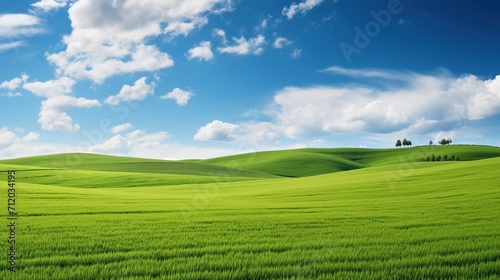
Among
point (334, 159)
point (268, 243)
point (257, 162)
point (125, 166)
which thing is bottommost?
point (125, 166)

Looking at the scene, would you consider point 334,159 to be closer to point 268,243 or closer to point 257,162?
point 257,162

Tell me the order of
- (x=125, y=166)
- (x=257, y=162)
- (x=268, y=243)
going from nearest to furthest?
1. (x=268, y=243)
2. (x=125, y=166)
3. (x=257, y=162)

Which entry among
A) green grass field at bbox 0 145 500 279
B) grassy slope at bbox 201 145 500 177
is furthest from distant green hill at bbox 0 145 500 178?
green grass field at bbox 0 145 500 279

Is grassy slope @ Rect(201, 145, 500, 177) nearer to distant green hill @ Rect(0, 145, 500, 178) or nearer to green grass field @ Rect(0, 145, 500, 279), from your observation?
distant green hill @ Rect(0, 145, 500, 178)

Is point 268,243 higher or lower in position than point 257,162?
higher

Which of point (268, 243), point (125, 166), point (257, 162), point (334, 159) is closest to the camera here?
point (268, 243)

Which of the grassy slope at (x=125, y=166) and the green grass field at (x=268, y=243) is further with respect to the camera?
the grassy slope at (x=125, y=166)

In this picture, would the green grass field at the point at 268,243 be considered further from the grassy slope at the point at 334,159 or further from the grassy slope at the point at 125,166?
the grassy slope at the point at 334,159

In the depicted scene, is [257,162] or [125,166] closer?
[125,166]

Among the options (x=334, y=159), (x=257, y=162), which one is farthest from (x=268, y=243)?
(x=334, y=159)

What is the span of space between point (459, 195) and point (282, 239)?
1786 centimetres

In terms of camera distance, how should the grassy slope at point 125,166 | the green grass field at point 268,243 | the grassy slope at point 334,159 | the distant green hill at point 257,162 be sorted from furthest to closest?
1. the grassy slope at point 334,159
2. the distant green hill at point 257,162
3. the grassy slope at point 125,166
4. the green grass field at point 268,243

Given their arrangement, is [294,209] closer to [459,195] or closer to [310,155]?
[459,195]

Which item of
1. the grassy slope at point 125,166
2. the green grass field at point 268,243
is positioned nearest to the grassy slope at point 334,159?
the grassy slope at point 125,166
